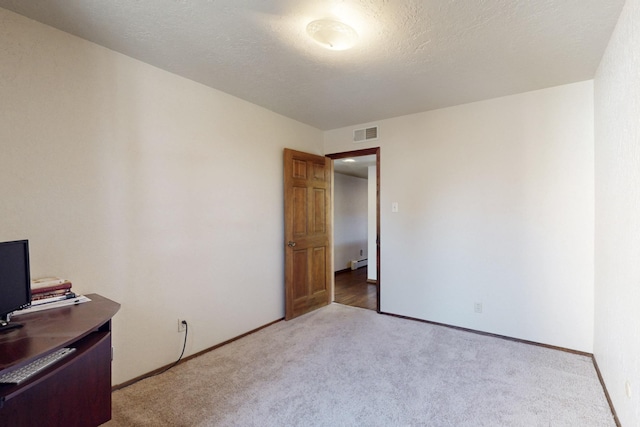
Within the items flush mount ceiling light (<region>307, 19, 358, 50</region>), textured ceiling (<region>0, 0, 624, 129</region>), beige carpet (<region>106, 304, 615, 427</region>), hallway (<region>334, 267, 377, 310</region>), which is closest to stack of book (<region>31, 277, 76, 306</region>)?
beige carpet (<region>106, 304, 615, 427</region>)

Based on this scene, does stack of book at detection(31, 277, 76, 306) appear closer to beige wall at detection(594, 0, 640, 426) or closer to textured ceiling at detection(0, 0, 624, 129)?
textured ceiling at detection(0, 0, 624, 129)

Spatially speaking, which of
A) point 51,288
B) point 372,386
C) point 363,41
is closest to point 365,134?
point 363,41

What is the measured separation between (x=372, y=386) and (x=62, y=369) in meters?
1.91

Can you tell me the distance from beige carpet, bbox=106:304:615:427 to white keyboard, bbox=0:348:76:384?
32.8 inches

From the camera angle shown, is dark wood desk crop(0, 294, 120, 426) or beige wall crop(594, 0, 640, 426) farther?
beige wall crop(594, 0, 640, 426)

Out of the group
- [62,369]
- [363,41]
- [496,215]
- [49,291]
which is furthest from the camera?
[496,215]

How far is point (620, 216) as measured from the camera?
1898 mm

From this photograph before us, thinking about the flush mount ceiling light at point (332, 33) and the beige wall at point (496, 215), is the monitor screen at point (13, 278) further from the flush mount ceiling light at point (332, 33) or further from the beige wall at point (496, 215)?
the beige wall at point (496, 215)

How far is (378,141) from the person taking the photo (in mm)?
4020

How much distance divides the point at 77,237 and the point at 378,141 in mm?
3278

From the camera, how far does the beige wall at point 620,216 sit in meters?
1.60

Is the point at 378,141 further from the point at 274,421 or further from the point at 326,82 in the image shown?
the point at 274,421

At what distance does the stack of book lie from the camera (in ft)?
5.68

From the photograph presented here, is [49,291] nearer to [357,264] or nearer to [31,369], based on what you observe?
[31,369]
